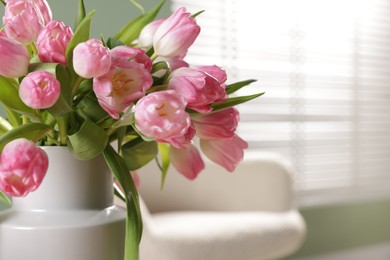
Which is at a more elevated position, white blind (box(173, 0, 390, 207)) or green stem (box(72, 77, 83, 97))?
green stem (box(72, 77, 83, 97))

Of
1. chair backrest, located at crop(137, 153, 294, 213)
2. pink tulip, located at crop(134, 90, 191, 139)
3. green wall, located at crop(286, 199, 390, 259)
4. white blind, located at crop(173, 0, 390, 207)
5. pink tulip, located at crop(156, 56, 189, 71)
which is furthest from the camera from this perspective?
green wall, located at crop(286, 199, 390, 259)

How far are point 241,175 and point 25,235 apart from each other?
174cm

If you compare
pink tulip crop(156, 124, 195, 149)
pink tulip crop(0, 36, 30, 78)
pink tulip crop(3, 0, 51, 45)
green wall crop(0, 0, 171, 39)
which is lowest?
green wall crop(0, 0, 171, 39)

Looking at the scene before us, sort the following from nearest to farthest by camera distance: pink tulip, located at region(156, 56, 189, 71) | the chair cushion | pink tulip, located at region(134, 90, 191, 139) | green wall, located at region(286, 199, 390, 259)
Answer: pink tulip, located at region(134, 90, 191, 139), pink tulip, located at region(156, 56, 189, 71), the chair cushion, green wall, located at region(286, 199, 390, 259)

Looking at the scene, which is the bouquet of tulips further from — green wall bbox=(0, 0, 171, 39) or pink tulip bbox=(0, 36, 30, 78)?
green wall bbox=(0, 0, 171, 39)

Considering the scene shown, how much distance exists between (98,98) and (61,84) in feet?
0.15

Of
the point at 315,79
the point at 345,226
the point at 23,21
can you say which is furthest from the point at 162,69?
the point at 345,226

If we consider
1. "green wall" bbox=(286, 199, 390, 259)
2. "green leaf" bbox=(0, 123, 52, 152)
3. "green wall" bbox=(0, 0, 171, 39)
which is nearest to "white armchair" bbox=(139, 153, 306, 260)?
"green wall" bbox=(0, 0, 171, 39)

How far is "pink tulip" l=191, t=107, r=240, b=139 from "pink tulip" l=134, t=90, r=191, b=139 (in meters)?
0.09

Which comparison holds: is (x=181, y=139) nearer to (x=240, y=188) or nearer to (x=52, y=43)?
(x=52, y=43)

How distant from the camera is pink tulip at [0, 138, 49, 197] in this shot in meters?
0.48

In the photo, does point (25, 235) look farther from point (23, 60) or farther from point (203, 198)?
point (203, 198)

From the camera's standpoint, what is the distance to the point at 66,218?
549 millimetres

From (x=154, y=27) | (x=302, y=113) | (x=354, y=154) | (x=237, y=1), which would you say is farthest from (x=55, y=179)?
(x=354, y=154)
